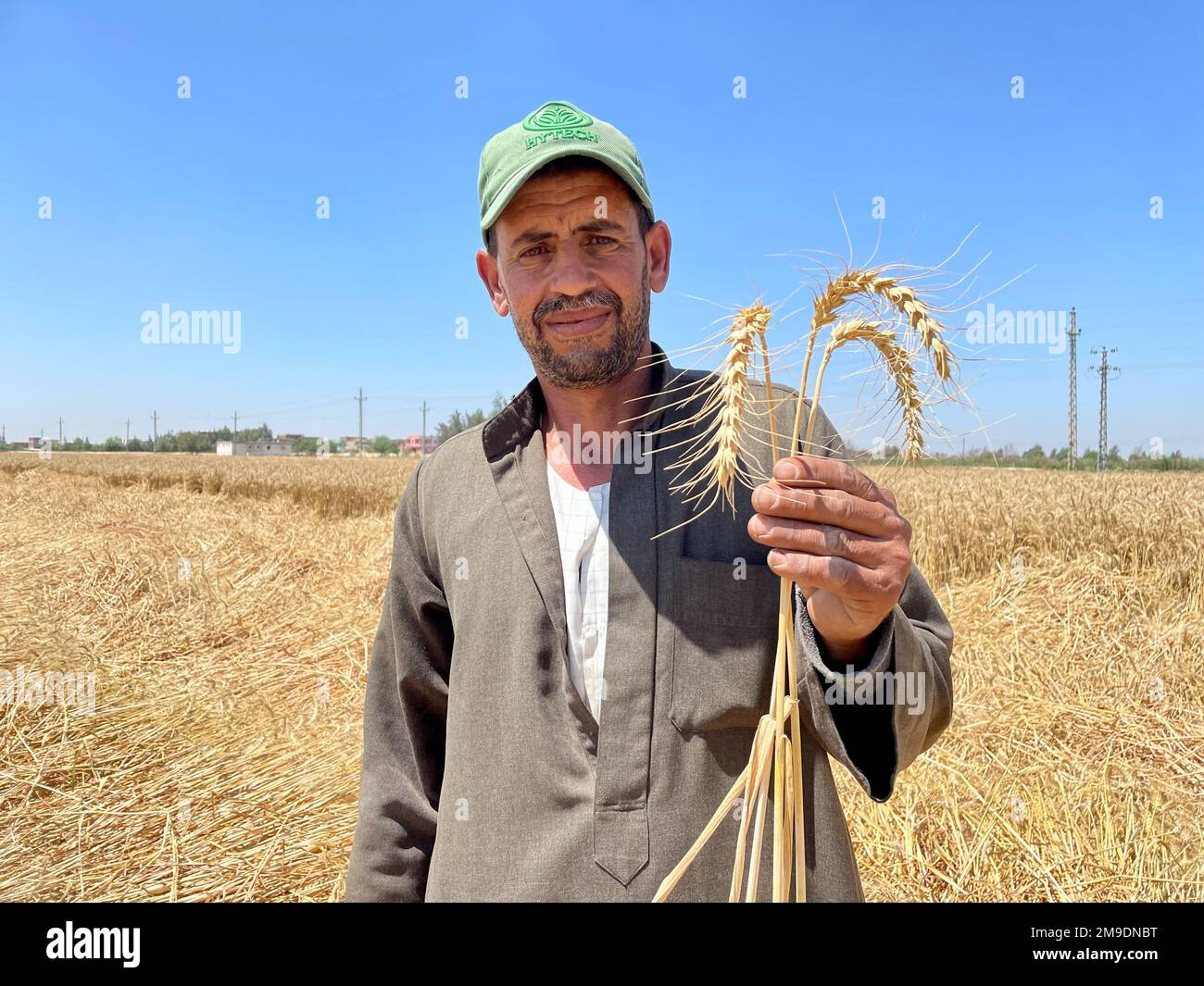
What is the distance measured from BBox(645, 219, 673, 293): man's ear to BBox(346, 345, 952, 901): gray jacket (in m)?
0.33

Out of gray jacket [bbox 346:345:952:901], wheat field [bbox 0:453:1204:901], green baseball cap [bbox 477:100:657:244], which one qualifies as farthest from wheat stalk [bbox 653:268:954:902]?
wheat field [bbox 0:453:1204:901]

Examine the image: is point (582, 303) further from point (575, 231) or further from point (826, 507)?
point (826, 507)

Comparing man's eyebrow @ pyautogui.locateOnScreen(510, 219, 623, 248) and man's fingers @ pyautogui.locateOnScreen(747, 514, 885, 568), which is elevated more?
man's eyebrow @ pyautogui.locateOnScreen(510, 219, 623, 248)

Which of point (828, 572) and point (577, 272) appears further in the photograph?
point (577, 272)

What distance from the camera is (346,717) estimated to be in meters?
4.93

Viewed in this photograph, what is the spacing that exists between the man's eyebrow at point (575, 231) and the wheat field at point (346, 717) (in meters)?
2.56

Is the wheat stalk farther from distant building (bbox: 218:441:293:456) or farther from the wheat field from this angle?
distant building (bbox: 218:441:293:456)

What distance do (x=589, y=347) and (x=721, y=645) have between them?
684 millimetres

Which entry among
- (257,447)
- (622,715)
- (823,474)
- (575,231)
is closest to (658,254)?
(575,231)

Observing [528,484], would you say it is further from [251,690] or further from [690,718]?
[251,690]

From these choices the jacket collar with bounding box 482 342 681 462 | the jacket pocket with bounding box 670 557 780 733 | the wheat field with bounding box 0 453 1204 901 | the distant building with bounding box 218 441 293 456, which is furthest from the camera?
the distant building with bounding box 218 441 293 456

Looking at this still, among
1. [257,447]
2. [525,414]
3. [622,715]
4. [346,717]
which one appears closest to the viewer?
[622,715]

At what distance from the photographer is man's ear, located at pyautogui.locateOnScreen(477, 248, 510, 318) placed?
1.73 metres
